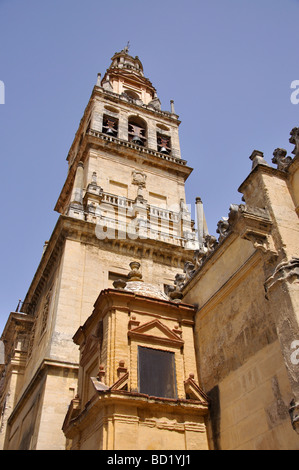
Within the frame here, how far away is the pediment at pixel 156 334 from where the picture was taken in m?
11.0

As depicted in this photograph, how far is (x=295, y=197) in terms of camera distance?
10.2 metres

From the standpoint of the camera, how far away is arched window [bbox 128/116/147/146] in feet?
102

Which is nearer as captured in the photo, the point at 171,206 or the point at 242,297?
the point at 242,297

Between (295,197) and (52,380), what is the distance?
10569mm

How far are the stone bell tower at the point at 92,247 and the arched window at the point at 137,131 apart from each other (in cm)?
7

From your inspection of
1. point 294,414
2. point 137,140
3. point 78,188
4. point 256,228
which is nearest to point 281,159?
point 256,228

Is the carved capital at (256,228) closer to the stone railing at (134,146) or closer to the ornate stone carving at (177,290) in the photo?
the ornate stone carving at (177,290)

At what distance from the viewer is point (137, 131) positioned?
107ft

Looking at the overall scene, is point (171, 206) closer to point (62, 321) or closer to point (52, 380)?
point (62, 321)

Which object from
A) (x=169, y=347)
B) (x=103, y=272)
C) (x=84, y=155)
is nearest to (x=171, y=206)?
(x=84, y=155)

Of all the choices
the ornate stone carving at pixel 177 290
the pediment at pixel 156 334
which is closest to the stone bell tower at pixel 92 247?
the ornate stone carving at pixel 177 290

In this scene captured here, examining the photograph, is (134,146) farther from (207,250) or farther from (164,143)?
(207,250)

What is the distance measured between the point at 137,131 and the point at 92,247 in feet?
46.6

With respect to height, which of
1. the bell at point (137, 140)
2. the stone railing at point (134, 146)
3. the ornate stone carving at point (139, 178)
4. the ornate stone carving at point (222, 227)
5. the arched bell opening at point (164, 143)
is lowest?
the ornate stone carving at point (222, 227)
